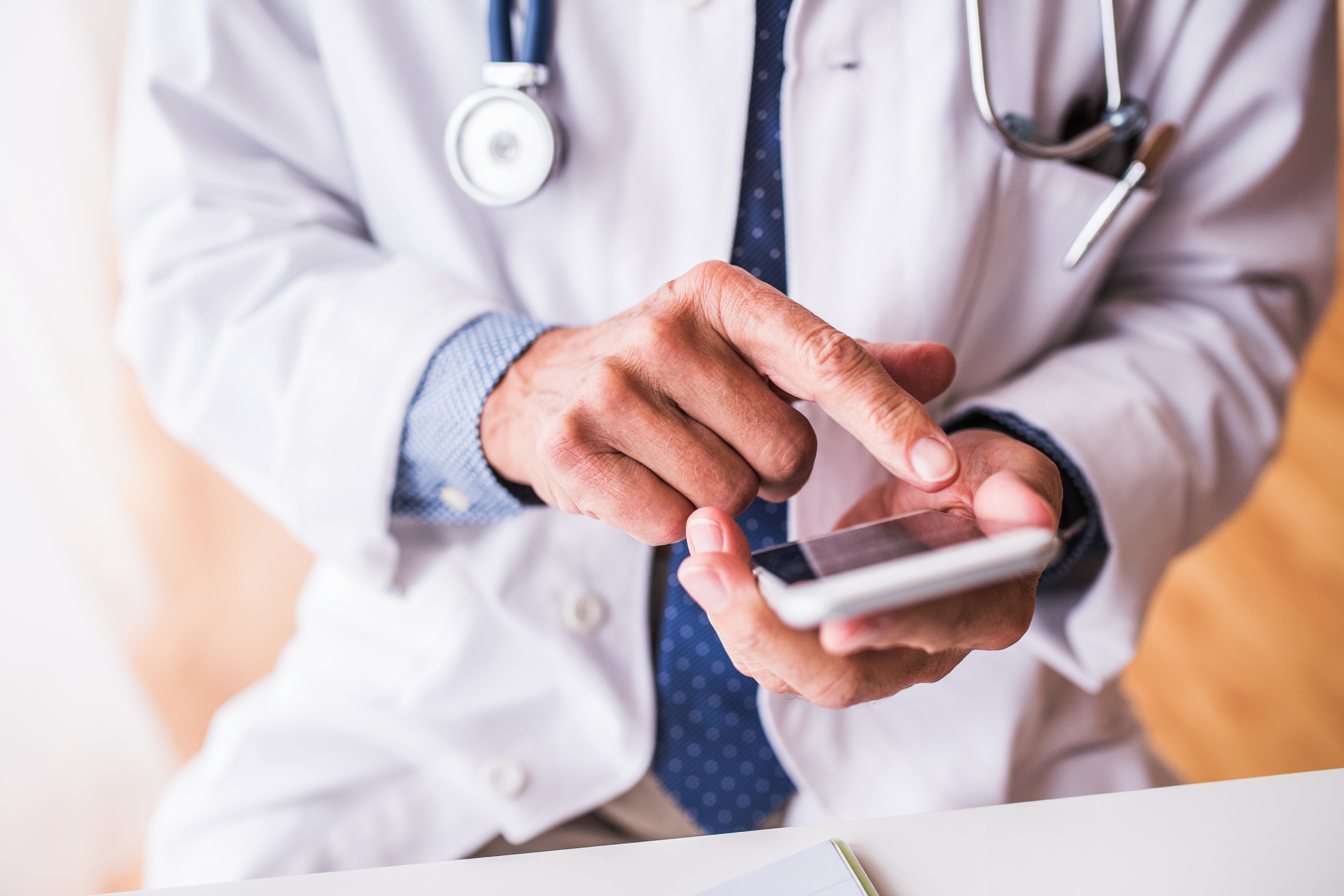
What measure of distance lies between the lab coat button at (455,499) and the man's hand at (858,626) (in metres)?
0.26

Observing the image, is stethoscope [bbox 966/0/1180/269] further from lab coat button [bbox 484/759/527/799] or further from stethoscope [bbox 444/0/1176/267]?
lab coat button [bbox 484/759/527/799]

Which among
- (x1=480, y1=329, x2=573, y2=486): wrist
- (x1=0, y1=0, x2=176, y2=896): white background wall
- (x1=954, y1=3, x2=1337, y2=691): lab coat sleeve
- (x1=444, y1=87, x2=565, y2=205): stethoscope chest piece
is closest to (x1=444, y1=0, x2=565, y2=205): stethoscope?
(x1=444, y1=87, x2=565, y2=205): stethoscope chest piece

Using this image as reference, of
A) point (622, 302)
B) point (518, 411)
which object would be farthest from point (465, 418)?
point (622, 302)

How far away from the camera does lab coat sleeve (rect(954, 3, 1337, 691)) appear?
2.05ft

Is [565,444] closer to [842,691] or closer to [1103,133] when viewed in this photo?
[842,691]

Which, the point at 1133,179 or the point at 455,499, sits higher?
the point at 1133,179

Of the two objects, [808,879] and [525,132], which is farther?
[525,132]

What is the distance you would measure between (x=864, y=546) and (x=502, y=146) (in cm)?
36

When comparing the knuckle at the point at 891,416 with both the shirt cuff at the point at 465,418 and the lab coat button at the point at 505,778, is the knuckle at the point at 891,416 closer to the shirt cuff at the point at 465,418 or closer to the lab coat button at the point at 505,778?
the shirt cuff at the point at 465,418

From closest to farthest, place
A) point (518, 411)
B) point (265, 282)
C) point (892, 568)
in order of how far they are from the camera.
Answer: point (892, 568)
point (518, 411)
point (265, 282)

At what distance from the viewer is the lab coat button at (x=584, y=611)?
0.67 metres

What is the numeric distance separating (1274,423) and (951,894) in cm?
50

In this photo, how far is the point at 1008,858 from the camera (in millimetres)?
458

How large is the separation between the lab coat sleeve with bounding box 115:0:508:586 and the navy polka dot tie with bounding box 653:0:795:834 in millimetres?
195
